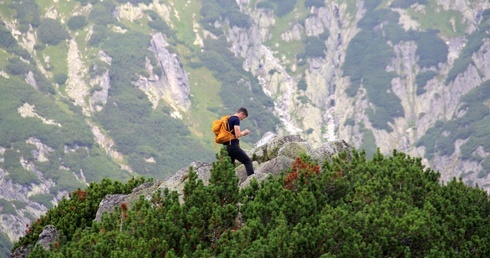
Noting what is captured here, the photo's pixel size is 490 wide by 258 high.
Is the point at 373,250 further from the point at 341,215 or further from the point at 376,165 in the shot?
the point at 376,165

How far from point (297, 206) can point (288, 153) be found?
12584mm

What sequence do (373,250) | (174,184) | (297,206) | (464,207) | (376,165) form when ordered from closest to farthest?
(373,250)
(297,206)
(464,207)
(376,165)
(174,184)

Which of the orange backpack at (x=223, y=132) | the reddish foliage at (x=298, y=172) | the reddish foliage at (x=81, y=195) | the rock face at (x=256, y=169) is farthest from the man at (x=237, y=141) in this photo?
the reddish foliage at (x=81, y=195)

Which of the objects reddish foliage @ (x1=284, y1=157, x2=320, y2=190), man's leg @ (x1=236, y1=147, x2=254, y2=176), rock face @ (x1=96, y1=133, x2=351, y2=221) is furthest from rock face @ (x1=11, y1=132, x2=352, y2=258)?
reddish foliage @ (x1=284, y1=157, x2=320, y2=190)

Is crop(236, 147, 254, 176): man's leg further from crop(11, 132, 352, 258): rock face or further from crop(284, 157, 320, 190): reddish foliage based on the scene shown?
crop(284, 157, 320, 190): reddish foliage

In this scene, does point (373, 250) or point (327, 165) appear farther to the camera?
point (327, 165)

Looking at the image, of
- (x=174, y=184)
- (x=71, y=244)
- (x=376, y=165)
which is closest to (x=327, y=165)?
(x=376, y=165)

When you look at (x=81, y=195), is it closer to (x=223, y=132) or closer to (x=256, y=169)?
(x=256, y=169)

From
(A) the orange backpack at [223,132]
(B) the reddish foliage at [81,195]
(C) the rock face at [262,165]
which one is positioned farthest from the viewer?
(B) the reddish foliage at [81,195]

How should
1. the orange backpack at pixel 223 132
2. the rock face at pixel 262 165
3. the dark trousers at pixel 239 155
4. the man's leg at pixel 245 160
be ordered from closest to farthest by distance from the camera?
the orange backpack at pixel 223 132 < the dark trousers at pixel 239 155 < the man's leg at pixel 245 160 < the rock face at pixel 262 165

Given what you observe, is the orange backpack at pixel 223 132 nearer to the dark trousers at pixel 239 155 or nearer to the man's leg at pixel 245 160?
the dark trousers at pixel 239 155

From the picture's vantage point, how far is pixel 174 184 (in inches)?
1800

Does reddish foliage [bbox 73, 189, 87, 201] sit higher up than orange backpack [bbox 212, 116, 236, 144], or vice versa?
reddish foliage [bbox 73, 189, 87, 201]

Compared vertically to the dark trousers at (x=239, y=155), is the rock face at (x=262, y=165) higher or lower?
higher
